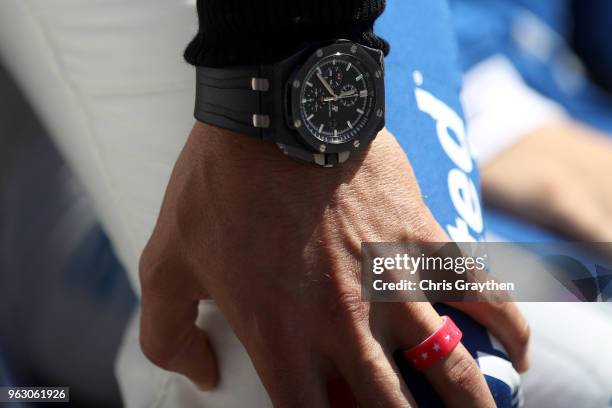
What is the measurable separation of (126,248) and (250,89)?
1.05 ft

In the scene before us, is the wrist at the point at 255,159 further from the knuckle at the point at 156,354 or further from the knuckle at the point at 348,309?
the knuckle at the point at 156,354

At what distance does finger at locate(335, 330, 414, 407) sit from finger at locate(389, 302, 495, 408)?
30 millimetres

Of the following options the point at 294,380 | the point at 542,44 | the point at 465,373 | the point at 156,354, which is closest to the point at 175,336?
the point at 156,354

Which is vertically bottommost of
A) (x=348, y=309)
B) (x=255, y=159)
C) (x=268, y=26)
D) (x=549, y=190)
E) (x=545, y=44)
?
Result: (x=549, y=190)

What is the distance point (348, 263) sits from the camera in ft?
2.06

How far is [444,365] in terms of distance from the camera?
2.08 feet

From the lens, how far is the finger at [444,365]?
Result: 63 cm

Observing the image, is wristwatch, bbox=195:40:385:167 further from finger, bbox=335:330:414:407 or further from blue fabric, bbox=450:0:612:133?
blue fabric, bbox=450:0:612:133

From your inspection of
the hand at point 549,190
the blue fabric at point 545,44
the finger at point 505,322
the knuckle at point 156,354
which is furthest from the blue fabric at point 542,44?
the knuckle at point 156,354

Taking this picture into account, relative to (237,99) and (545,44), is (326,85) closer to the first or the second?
(237,99)

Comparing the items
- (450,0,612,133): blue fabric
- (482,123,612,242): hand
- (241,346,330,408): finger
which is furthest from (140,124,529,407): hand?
(450,0,612,133): blue fabric

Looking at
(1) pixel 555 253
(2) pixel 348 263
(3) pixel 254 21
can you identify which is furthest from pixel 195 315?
→ (1) pixel 555 253

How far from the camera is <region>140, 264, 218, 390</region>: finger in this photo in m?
0.69

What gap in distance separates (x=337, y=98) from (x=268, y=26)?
0.29 ft
